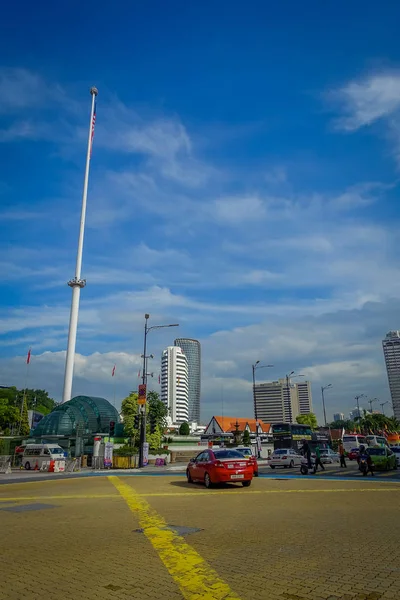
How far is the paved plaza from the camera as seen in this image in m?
4.90

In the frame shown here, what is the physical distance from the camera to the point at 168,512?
A: 34.6 feet

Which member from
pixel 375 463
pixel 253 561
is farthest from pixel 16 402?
pixel 253 561

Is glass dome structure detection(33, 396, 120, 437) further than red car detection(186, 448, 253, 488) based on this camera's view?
Yes

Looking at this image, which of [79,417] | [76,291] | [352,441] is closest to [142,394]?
[79,417]

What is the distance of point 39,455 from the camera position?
35156 mm

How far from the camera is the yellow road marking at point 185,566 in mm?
4738

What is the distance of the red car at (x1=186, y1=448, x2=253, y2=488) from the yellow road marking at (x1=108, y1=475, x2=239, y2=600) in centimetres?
723

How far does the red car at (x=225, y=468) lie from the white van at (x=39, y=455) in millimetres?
21102

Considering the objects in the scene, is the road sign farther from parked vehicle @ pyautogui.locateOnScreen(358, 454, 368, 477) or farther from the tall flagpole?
the tall flagpole

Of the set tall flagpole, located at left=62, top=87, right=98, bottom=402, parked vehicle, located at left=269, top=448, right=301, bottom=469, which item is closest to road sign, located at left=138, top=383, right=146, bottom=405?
parked vehicle, located at left=269, top=448, right=301, bottom=469

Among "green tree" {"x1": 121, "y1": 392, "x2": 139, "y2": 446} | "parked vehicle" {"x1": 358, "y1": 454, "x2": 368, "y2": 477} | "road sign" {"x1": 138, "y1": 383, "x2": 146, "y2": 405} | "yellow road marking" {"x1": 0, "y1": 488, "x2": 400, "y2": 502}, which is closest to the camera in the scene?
"yellow road marking" {"x1": 0, "y1": 488, "x2": 400, "y2": 502}

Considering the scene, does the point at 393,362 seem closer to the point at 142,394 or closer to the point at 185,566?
the point at 142,394

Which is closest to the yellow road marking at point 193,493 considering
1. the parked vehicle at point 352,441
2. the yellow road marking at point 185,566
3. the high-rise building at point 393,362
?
the yellow road marking at point 185,566

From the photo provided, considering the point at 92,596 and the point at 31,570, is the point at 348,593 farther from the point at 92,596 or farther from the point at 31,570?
the point at 31,570
